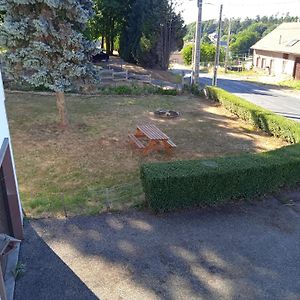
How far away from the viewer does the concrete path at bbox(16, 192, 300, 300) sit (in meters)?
5.85

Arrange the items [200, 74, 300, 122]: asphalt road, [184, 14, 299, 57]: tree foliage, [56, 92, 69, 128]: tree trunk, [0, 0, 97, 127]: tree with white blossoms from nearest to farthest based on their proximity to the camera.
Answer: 1. [0, 0, 97, 127]: tree with white blossoms
2. [56, 92, 69, 128]: tree trunk
3. [200, 74, 300, 122]: asphalt road
4. [184, 14, 299, 57]: tree foliage

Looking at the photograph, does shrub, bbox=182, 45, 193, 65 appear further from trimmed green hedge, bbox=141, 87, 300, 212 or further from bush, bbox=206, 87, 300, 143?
trimmed green hedge, bbox=141, 87, 300, 212

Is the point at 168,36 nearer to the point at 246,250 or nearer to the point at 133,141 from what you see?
the point at 133,141

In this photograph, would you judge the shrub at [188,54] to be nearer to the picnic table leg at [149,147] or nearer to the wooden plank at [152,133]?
the wooden plank at [152,133]

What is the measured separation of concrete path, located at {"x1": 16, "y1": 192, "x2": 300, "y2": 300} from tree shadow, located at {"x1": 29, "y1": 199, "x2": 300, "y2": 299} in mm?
18

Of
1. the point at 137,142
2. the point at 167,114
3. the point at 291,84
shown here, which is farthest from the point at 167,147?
the point at 291,84

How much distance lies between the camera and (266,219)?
804cm

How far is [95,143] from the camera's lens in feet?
43.1

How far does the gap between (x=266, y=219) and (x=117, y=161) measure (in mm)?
5419

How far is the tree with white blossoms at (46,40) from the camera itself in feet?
42.8

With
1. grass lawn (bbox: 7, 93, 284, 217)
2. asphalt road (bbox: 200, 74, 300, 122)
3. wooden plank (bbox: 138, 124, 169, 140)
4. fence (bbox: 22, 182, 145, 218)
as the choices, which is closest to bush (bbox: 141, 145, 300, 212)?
fence (bbox: 22, 182, 145, 218)

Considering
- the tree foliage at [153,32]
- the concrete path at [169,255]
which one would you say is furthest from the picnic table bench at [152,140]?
the tree foliage at [153,32]

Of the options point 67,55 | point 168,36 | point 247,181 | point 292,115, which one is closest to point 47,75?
point 67,55

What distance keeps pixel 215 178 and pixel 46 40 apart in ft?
31.0
